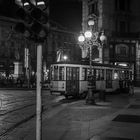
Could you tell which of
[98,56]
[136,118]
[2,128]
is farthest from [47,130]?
[98,56]

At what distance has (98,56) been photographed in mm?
50062

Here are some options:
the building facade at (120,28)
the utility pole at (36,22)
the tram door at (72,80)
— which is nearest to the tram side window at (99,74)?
the tram door at (72,80)

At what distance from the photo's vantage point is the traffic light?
648 cm

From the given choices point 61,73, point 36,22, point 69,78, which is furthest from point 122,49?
point 36,22

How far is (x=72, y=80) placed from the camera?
80.4 feet

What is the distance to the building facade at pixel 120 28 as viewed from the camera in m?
50.2

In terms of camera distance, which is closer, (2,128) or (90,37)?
(2,128)

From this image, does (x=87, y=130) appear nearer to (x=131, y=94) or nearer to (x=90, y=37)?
(x=90, y=37)

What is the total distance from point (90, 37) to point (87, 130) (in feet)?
33.0

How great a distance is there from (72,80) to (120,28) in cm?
2979

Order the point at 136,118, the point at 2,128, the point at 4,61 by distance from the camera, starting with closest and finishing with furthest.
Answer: the point at 2,128
the point at 136,118
the point at 4,61

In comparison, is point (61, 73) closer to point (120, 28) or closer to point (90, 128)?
point (90, 128)

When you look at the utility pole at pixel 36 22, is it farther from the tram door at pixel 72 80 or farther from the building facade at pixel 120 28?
the building facade at pixel 120 28

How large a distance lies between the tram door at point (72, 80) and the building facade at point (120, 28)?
25216 mm
